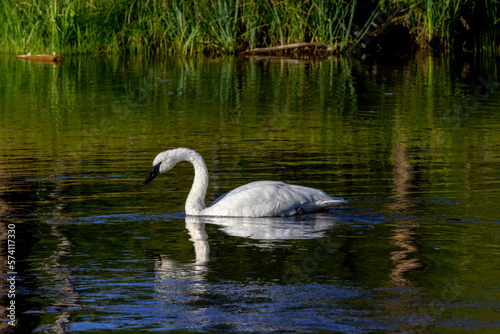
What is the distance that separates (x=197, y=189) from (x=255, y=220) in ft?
A: 2.32

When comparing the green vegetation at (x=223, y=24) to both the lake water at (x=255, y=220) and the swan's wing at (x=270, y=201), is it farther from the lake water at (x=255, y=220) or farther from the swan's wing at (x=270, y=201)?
the swan's wing at (x=270, y=201)

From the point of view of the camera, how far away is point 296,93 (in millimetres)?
18578

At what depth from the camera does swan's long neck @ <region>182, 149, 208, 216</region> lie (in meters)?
8.85

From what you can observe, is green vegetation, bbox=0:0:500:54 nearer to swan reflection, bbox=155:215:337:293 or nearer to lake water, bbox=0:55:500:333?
lake water, bbox=0:55:500:333

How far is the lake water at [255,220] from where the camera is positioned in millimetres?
5934

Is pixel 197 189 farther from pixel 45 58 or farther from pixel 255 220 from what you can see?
pixel 45 58

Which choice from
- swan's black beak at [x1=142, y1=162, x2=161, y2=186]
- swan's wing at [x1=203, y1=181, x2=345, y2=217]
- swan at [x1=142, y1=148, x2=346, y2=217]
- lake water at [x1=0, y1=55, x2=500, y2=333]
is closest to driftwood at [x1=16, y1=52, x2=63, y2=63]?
lake water at [x1=0, y1=55, x2=500, y2=333]

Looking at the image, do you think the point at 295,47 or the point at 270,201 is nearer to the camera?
the point at 270,201

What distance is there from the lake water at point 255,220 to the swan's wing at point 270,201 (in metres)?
0.11

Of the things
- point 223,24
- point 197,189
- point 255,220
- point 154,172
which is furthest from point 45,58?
point 255,220

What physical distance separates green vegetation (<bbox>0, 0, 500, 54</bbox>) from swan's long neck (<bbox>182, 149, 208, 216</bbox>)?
1511 cm

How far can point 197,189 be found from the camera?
29.4 feet

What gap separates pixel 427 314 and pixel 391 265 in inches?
44.5

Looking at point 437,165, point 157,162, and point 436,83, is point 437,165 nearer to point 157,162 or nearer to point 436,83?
point 157,162
